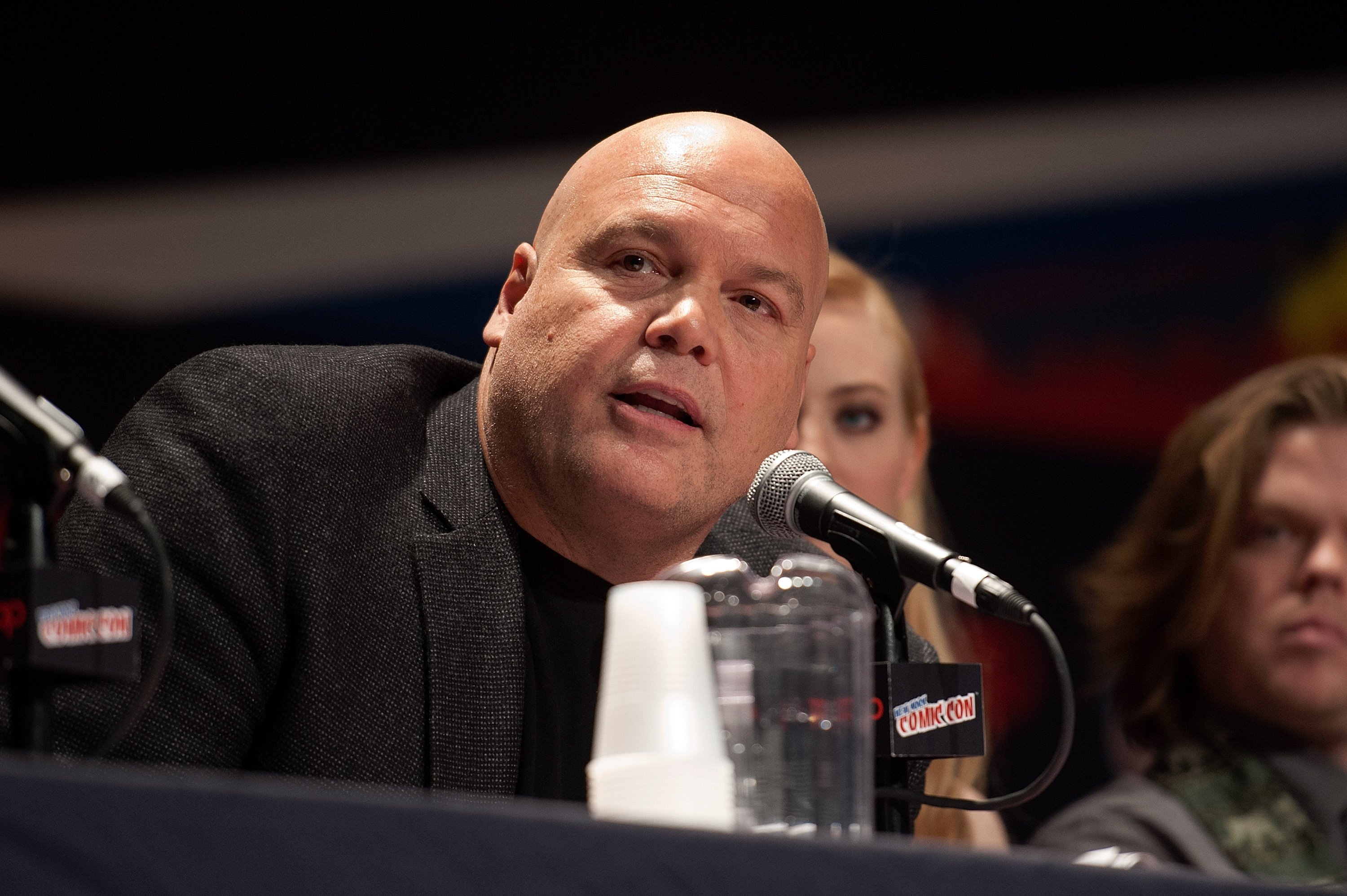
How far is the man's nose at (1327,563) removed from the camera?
3.35m

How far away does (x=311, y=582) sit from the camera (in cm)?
162

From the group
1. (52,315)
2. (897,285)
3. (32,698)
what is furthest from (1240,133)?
(32,698)

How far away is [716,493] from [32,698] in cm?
109

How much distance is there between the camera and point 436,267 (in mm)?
4105

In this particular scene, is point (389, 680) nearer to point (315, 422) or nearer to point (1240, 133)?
point (315, 422)

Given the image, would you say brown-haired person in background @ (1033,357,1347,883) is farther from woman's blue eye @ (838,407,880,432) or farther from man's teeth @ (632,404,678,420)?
man's teeth @ (632,404,678,420)

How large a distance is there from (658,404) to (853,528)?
45 centimetres

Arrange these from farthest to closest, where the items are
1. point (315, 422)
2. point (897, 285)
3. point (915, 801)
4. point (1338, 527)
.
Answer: point (897, 285), point (1338, 527), point (315, 422), point (915, 801)

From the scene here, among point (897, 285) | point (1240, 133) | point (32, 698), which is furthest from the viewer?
point (1240, 133)

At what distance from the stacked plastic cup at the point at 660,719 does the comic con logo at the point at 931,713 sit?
1.41 ft

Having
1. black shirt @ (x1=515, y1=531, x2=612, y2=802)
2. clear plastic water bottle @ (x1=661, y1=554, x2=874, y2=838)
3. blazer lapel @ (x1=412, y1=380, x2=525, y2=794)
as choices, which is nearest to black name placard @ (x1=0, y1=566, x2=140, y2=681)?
clear plastic water bottle @ (x1=661, y1=554, x2=874, y2=838)

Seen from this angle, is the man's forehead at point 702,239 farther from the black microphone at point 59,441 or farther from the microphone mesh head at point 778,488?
the black microphone at point 59,441

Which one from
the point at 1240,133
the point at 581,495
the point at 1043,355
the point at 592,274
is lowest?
the point at 581,495

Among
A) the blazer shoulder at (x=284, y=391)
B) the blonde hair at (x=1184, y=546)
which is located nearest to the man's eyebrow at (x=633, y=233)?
the blazer shoulder at (x=284, y=391)
